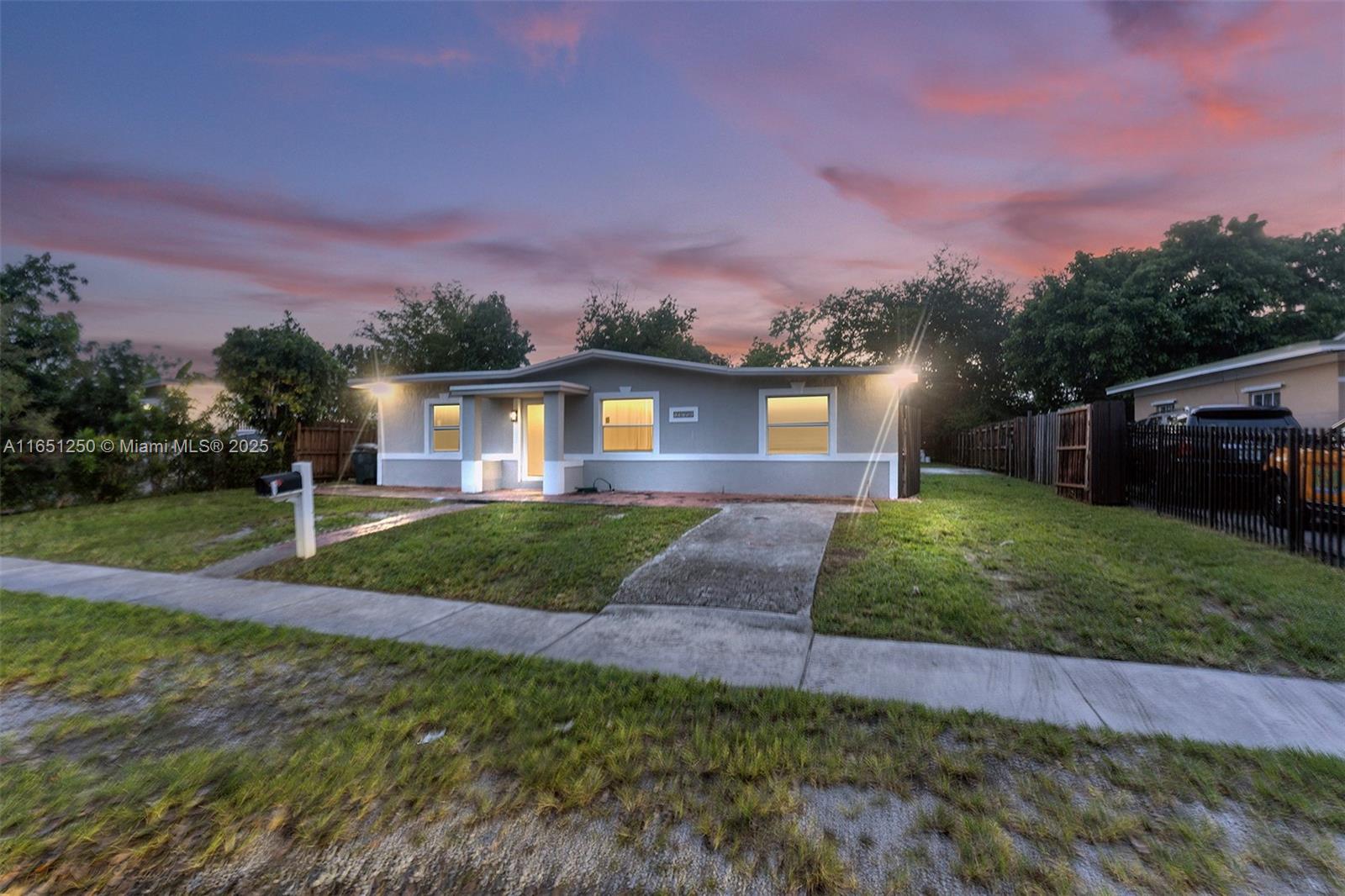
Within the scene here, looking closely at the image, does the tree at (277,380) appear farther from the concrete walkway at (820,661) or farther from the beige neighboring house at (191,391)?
the concrete walkway at (820,661)

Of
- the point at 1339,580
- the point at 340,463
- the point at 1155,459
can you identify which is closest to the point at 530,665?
the point at 1339,580

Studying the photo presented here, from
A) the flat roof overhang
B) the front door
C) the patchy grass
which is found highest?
the flat roof overhang

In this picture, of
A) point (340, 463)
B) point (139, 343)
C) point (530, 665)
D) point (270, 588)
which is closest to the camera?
point (530, 665)

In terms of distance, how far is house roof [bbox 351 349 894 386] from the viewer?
11852 mm

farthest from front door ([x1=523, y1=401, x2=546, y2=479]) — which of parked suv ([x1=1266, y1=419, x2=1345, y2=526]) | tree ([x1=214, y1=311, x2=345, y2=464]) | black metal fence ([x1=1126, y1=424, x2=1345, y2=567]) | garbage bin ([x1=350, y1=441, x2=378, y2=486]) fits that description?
parked suv ([x1=1266, y1=419, x2=1345, y2=526])

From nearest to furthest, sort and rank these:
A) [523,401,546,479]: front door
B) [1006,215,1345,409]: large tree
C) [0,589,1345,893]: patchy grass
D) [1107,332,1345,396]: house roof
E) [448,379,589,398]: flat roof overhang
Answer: [0,589,1345,893]: patchy grass → [1107,332,1345,396]: house roof → [448,379,589,398]: flat roof overhang → [523,401,546,479]: front door → [1006,215,1345,409]: large tree

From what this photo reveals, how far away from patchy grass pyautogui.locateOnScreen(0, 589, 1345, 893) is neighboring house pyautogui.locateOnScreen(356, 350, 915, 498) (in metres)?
8.92

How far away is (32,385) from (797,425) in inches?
703

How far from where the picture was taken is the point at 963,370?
36.2 m

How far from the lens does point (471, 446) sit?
13.7m

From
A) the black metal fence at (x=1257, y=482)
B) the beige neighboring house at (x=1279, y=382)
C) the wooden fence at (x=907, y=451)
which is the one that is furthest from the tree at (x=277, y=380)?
the beige neighboring house at (x=1279, y=382)

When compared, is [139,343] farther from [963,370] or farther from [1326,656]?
[963,370]

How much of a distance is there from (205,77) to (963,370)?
3741cm

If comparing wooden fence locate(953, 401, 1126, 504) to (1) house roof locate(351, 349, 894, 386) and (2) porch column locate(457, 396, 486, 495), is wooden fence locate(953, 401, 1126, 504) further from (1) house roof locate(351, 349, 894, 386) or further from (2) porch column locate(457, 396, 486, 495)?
(2) porch column locate(457, 396, 486, 495)
